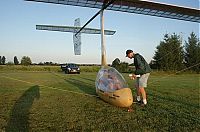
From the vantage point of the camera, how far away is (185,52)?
2197 inches

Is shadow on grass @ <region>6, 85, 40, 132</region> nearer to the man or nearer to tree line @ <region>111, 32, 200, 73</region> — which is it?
the man

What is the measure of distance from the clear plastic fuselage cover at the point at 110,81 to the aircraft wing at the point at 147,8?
546 centimetres

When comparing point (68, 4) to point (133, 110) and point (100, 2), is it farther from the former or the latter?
point (133, 110)

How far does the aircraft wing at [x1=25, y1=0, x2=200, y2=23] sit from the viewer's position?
1363cm

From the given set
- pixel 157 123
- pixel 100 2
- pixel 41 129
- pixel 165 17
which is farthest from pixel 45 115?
pixel 165 17

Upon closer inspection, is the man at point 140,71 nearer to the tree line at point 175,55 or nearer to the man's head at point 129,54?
the man's head at point 129,54

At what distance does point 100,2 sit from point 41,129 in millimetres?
9412

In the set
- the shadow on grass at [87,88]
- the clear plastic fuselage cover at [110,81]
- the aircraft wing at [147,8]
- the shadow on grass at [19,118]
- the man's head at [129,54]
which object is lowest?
the shadow on grass at [87,88]

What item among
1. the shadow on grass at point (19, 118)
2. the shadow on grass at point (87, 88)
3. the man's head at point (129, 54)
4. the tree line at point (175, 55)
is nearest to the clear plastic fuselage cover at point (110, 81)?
the man's head at point (129, 54)

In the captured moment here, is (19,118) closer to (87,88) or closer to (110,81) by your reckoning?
(110,81)

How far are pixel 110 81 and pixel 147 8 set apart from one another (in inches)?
310

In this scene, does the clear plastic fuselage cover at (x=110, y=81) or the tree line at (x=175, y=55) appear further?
the tree line at (x=175, y=55)

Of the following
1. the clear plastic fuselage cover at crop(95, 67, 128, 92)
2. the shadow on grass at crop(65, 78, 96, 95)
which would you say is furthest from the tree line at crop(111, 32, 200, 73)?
Result: the clear plastic fuselage cover at crop(95, 67, 128, 92)

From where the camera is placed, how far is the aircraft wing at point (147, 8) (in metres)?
13.6
